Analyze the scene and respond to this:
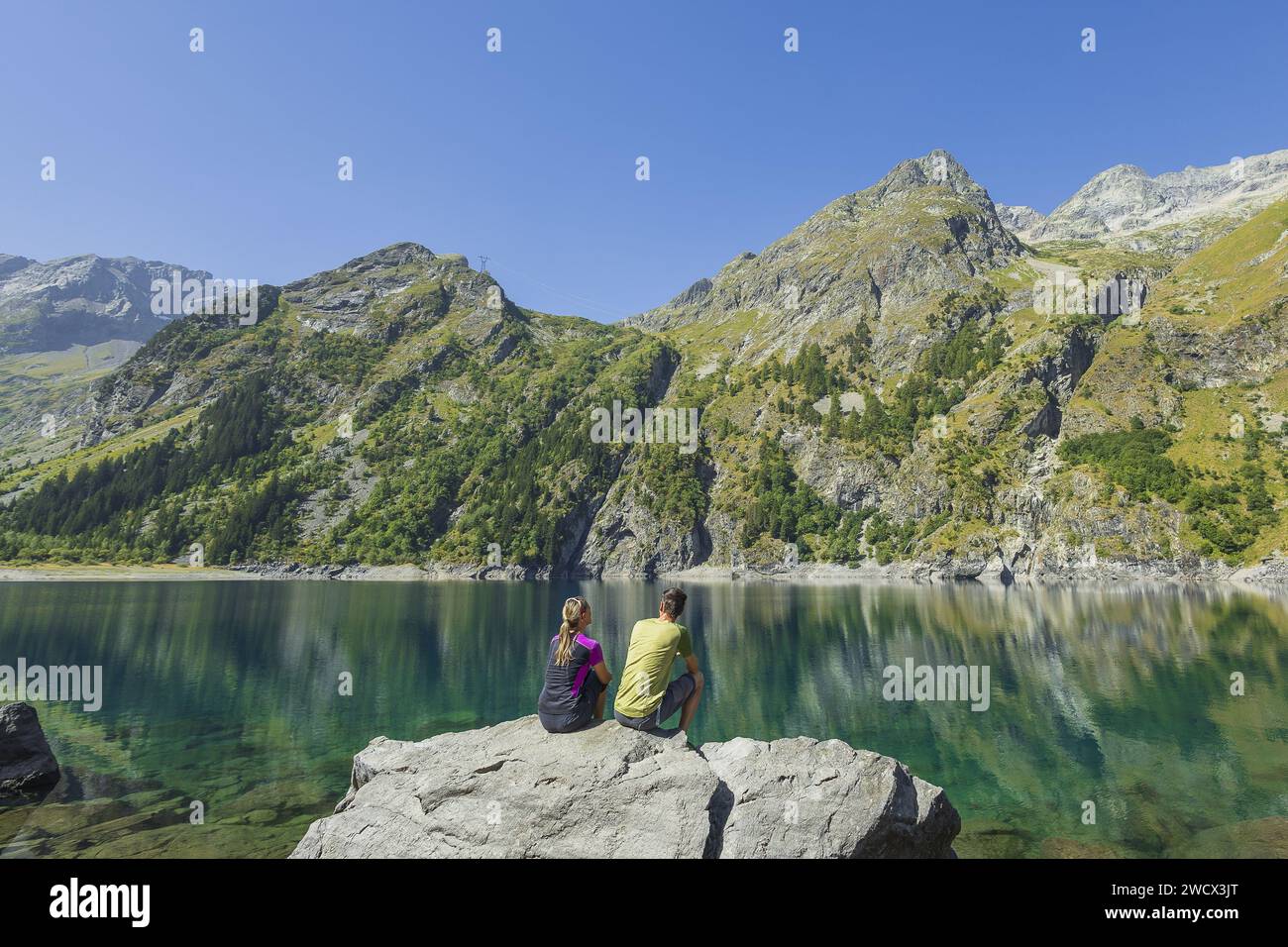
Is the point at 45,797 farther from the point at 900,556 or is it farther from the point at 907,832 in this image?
the point at 900,556

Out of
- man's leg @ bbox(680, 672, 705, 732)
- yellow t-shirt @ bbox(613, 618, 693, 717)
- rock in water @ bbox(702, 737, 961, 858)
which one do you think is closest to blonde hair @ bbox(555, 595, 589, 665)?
yellow t-shirt @ bbox(613, 618, 693, 717)

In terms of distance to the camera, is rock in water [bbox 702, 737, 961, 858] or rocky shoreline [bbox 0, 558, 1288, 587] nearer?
rock in water [bbox 702, 737, 961, 858]

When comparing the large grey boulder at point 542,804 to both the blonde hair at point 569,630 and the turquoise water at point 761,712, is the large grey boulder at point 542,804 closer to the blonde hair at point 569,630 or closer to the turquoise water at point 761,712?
the blonde hair at point 569,630

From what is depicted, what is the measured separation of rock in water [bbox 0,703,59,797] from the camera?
930 inches

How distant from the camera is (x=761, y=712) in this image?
1446 inches

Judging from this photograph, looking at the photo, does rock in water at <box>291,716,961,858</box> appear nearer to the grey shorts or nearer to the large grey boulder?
the large grey boulder

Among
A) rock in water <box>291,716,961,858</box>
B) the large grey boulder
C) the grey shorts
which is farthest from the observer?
the grey shorts

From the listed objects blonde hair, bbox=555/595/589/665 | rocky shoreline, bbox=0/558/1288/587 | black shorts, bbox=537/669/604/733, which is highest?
blonde hair, bbox=555/595/589/665

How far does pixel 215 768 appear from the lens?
26.6 m

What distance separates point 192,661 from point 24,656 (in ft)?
37.3

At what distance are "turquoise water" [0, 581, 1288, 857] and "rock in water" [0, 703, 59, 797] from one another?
3.12 feet

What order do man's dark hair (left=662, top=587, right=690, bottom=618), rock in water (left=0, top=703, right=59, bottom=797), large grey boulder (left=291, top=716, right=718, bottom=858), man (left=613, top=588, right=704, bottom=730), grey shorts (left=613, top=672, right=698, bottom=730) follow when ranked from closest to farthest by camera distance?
large grey boulder (left=291, top=716, right=718, bottom=858), man (left=613, top=588, right=704, bottom=730), grey shorts (left=613, top=672, right=698, bottom=730), man's dark hair (left=662, top=587, right=690, bottom=618), rock in water (left=0, top=703, right=59, bottom=797)
